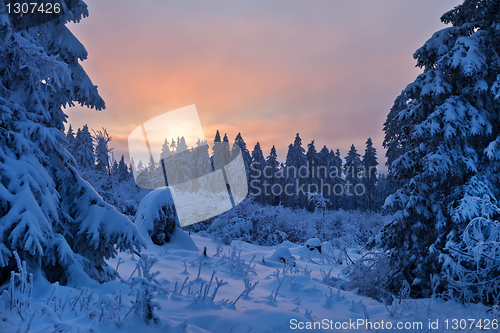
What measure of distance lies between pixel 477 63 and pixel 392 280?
5.24 metres

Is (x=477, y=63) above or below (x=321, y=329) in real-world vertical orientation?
above

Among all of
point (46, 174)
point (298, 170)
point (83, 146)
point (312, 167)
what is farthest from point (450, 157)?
point (298, 170)

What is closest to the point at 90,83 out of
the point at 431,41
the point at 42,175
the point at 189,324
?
the point at 42,175

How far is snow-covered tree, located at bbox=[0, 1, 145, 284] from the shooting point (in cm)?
366

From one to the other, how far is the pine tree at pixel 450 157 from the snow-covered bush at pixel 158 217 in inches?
296

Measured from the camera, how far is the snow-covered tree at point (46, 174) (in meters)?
3.66

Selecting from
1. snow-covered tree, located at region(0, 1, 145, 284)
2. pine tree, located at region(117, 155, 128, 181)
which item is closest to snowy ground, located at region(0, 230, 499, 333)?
snow-covered tree, located at region(0, 1, 145, 284)

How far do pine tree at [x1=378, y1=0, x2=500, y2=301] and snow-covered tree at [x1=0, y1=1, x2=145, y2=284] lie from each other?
19.7 ft

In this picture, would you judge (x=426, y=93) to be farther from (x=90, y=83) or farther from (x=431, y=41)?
(x=90, y=83)

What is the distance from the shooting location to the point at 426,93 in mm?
6512

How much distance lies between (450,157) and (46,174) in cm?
784

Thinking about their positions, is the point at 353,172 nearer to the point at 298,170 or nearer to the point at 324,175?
the point at 324,175

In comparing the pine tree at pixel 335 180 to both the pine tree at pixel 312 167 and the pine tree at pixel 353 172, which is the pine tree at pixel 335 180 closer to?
the pine tree at pixel 353 172

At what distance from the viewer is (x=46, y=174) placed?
13.8 ft
